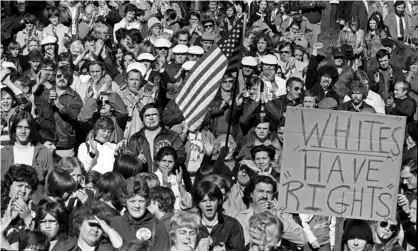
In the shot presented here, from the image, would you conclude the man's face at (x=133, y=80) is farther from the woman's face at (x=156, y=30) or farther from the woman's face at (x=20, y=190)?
the woman's face at (x=156, y=30)

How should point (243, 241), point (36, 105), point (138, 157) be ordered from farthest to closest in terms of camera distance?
point (36, 105) < point (138, 157) < point (243, 241)

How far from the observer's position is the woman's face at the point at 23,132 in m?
13.9

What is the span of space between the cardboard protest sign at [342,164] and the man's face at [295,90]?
197 inches

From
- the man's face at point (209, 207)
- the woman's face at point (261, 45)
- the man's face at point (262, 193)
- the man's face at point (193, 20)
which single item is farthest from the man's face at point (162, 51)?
the man's face at point (209, 207)

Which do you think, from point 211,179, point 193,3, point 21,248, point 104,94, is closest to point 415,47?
point 193,3

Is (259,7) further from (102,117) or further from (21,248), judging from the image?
(21,248)

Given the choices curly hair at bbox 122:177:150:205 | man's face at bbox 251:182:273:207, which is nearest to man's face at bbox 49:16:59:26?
man's face at bbox 251:182:273:207

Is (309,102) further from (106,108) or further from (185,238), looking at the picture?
(185,238)

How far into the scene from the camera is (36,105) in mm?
16047

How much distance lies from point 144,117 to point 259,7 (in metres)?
8.30

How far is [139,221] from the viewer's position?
1179cm

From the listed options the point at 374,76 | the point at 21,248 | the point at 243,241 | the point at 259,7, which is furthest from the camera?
the point at 259,7

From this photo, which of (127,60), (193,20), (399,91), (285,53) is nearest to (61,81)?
(127,60)

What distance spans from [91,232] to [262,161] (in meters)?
3.08
